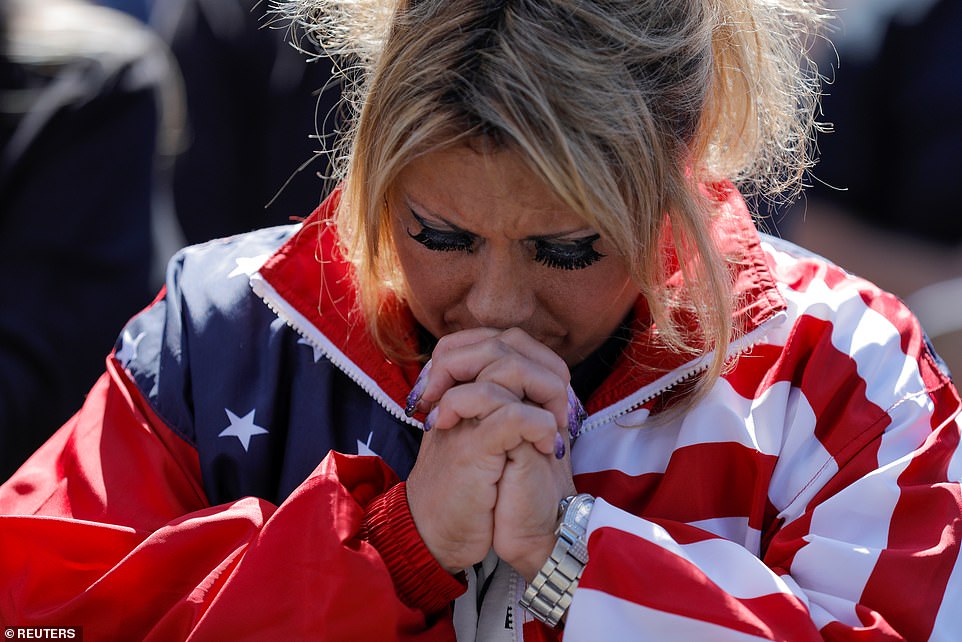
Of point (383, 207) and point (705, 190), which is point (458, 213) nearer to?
point (383, 207)

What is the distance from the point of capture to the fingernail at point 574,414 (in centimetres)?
177

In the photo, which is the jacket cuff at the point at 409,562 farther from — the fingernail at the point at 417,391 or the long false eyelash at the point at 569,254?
the long false eyelash at the point at 569,254

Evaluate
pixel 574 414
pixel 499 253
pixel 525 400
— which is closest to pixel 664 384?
pixel 574 414

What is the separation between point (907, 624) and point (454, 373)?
716 millimetres

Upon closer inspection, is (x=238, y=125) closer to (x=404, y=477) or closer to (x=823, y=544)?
(x=404, y=477)

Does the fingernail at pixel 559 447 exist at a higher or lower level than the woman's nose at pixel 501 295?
lower

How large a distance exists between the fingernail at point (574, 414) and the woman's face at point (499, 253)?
11cm

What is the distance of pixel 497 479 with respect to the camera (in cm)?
167

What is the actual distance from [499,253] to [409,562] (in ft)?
1.53

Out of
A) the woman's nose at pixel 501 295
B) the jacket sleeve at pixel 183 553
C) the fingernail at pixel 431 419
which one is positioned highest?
the woman's nose at pixel 501 295

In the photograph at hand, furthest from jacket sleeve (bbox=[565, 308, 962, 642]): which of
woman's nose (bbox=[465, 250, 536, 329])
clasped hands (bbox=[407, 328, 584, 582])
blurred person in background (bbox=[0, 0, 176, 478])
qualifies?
blurred person in background (bbox=[0, 0, 176, 478])

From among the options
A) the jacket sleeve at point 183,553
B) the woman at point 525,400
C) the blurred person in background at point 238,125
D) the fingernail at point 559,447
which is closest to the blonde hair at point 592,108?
the woman at point 525,400

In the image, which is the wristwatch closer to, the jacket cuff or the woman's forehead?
the jacket cuff

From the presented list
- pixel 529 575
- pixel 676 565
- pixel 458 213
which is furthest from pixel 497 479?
pixel 458 213
